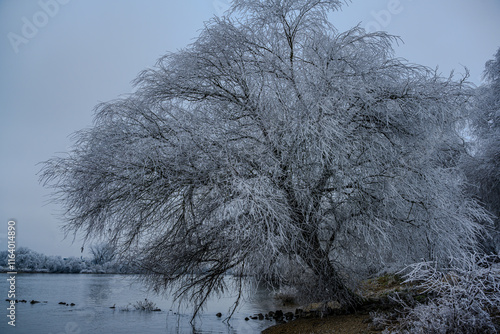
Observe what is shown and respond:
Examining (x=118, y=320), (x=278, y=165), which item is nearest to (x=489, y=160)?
(x=278, y=165)

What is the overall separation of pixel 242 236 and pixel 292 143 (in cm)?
169

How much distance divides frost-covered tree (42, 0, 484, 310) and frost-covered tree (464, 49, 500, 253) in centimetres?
478

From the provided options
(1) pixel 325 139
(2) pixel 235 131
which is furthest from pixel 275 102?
(1) pixel 325 139

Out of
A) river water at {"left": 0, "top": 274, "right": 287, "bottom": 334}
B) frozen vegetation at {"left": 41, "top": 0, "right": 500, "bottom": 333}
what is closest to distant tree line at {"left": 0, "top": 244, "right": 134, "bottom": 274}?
river water at {"left": 0, "top": 274, "right": 287, "bottom": 334}

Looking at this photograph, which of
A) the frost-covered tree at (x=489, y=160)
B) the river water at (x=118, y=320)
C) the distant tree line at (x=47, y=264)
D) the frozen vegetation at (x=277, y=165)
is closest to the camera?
the frozen vegetation at (x=277, y=165)

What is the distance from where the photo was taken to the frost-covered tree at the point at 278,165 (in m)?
6.26

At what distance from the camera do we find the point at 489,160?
1127 cm

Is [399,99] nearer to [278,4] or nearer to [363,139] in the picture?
[363,139]

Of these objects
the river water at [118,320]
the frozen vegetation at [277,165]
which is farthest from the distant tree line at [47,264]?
the frozen vegetation at [277,165]

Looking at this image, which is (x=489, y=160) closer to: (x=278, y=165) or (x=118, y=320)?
(x=278, y=165)

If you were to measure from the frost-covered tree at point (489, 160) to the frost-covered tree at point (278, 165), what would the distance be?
4.78 m

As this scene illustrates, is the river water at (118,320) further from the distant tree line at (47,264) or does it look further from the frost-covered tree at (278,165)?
the distant tree line at (47,264)

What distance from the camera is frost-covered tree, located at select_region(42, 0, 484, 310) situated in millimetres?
6262

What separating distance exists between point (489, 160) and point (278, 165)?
8.12 metres
